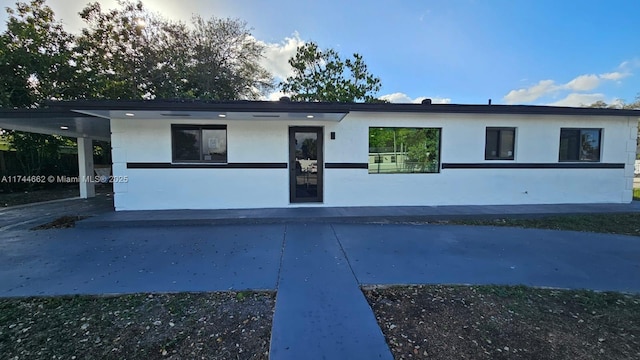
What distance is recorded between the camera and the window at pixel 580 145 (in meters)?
7.80

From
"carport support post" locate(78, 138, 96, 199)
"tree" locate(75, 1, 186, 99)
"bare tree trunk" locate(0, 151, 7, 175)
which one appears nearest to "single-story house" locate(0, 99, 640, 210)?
"carport support post" locate(78, 138, 96, 199)

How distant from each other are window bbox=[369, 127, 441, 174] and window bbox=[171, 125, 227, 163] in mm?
3785

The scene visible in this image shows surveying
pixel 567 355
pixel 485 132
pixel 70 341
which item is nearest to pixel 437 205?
pixel 485 132

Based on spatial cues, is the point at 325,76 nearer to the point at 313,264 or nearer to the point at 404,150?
the point at 404,150

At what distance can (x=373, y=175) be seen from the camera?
289 inches

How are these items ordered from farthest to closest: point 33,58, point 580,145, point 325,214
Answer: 1. point 33,58
2. point 580,145
3. point 325,214

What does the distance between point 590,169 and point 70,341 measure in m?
11.1

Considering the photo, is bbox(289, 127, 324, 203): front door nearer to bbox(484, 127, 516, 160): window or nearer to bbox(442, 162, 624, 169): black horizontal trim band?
bbox(442, 162, 624, 169): black horizontal trim band

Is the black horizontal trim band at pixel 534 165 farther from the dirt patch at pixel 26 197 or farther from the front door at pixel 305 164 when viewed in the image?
the dirt patch at pixel 26 197

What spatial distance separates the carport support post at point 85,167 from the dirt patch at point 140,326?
8.43 metres

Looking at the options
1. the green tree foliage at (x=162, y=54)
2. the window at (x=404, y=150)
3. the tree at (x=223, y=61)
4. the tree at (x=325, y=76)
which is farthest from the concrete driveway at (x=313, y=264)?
the tree at (x=325, y=76)

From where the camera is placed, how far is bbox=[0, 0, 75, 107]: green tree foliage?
1117 cm

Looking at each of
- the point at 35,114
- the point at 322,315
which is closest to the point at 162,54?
the point at 35,114

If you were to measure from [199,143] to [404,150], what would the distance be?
17.2ft
